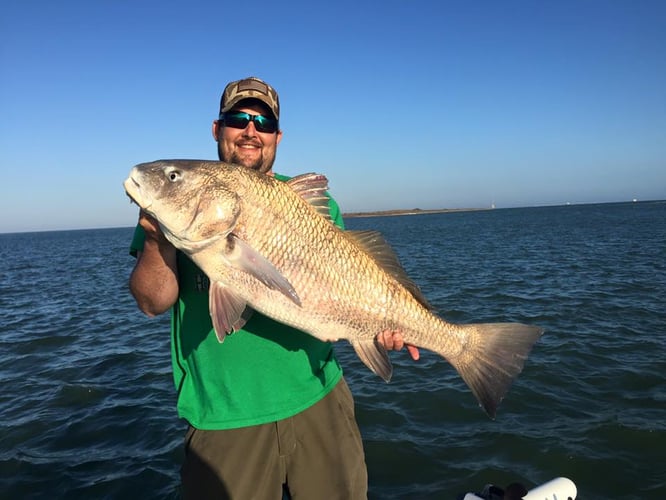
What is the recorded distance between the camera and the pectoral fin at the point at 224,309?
2.86m

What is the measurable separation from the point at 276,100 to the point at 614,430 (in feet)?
23.3

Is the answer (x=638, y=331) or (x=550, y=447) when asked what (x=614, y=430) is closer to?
(x=550, y=447)

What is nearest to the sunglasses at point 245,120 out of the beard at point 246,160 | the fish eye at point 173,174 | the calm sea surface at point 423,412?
the beard at point 246,160

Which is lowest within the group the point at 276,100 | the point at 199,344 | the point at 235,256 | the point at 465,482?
the point at 465,482

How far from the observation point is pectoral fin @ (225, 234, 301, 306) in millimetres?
2990

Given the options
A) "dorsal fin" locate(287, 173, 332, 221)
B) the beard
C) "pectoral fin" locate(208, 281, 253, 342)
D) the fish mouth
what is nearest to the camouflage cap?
the beard

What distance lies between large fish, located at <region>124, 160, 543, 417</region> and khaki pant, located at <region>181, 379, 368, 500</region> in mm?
627

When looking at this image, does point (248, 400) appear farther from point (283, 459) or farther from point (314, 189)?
point (314, 189)

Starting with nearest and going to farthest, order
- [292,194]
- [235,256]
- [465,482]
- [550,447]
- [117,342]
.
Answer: [235,256] → [292,194] → [465,482] → [550,447] → [117,342]

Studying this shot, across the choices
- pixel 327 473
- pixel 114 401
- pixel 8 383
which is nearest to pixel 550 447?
pixel 327 473

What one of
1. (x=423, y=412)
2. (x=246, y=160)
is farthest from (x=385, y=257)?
(x=423, y=412)

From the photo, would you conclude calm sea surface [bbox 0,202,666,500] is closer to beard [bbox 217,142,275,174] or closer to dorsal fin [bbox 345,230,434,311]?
dorsal fin [bbox 345,230,434,311]

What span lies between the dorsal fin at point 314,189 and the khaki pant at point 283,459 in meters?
1.52

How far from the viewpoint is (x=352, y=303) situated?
3.27 m
